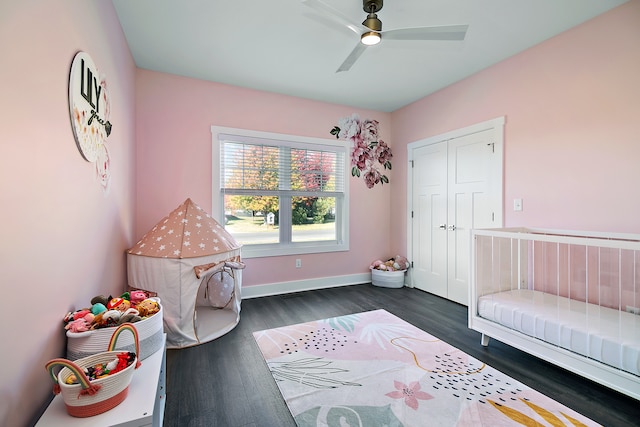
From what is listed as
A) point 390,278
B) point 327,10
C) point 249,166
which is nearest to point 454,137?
point 390,278

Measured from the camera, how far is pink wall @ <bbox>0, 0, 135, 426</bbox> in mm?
939

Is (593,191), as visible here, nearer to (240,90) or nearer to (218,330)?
(218,330)

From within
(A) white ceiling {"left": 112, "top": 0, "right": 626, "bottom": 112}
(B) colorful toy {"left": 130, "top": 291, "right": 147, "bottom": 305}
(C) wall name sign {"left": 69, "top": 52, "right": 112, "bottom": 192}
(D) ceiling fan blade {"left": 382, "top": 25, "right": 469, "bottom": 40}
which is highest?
(A) white ceiling {"left": 112, "top": 0, "right": 626, "bottom": 112}

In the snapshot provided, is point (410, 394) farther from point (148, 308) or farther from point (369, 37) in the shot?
point (369, 37)

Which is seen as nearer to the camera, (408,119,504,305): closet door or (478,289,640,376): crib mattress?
(478,289,640,376): crib mattress

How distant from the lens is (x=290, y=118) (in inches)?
150

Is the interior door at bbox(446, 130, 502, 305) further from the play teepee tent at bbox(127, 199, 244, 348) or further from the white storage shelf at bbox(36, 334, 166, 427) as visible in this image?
the white storage shelf at bbox(36, 334, 166, 427)

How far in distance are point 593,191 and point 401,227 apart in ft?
7.50

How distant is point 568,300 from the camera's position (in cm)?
222

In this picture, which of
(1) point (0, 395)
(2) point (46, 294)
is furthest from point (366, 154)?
(1) point (0, 395)

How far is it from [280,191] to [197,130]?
1210 millimetres

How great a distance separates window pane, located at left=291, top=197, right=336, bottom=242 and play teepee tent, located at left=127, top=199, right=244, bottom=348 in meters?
1.33

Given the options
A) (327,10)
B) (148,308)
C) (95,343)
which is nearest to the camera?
(95,343)

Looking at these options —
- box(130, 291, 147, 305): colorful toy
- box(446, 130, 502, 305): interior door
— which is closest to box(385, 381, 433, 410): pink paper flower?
box(130, 291, 147, 305): colorful toy
